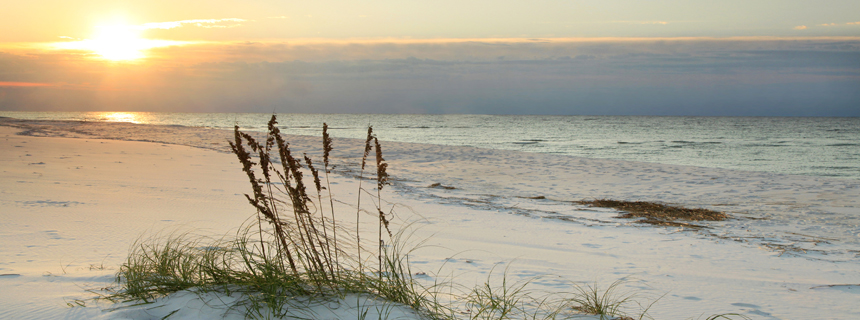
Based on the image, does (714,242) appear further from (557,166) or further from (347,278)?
(557,166)

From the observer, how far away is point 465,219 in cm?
588

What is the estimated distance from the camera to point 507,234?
512 cm

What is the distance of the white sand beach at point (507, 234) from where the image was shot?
2996mm

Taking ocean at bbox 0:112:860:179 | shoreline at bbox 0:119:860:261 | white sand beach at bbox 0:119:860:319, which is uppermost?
white sand beach at bbox 0:119:860:319

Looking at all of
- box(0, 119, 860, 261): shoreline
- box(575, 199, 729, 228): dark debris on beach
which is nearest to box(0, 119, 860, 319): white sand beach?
box(0, 119, 860, 261): shoreline

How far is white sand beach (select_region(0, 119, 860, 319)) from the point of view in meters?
3.00

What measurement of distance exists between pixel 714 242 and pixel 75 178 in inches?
331

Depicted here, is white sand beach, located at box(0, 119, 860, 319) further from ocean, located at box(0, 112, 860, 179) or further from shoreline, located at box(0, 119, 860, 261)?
ocean, located at box(0, 112, 860, 179)

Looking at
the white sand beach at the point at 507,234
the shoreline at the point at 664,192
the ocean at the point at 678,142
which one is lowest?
the ocean at the point at 678,142

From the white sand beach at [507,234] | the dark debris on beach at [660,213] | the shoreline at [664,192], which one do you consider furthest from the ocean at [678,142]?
the dark debris on beach at [660,213]

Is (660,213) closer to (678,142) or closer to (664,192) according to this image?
(664,192)

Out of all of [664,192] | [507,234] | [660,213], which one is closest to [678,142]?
[664,192]

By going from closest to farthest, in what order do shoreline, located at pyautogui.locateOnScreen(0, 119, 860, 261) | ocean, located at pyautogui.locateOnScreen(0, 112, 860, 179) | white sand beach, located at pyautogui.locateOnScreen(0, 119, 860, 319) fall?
white sand beach, located at pyautogui.locateOnScreen(0, 119, 860, 319) < shoreline, located at pyautogui.locateOnScreen(0, 119, 860, 261) < ocean, located at pyautogui.locateOnScreen(0, 112, 860, 179)

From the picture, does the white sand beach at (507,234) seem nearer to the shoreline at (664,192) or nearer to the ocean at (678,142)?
the shoreline at (664,192)
